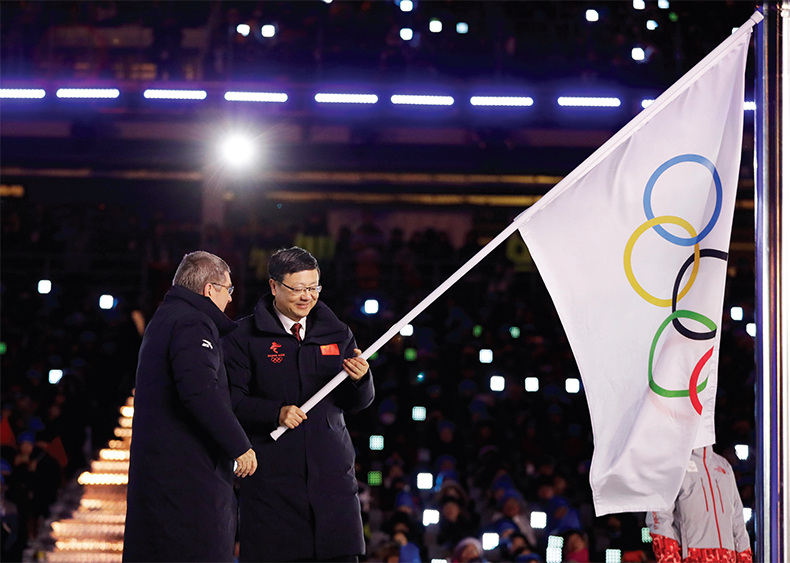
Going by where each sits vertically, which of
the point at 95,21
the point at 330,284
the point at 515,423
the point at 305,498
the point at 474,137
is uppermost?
the point at 95,21

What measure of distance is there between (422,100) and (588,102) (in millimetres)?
2378

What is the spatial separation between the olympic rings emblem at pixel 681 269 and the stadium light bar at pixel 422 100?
1014cm

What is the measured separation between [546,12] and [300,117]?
164 inches

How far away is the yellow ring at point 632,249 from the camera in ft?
9.72

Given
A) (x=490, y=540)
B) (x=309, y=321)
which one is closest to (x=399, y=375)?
→ (x=490, y=540)

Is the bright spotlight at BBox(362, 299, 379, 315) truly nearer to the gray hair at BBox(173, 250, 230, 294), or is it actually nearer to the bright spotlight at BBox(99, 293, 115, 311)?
the bright spotlight at BBox(99, 293, 115, 311)

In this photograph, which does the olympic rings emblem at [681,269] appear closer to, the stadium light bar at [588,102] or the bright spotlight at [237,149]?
the stadium light bar at [588,102]

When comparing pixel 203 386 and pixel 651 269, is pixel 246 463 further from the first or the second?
pixel 651 269

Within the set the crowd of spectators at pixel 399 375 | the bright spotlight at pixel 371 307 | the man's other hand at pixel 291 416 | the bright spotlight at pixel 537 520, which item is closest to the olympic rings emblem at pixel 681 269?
the man's other hand at pixel 291 416

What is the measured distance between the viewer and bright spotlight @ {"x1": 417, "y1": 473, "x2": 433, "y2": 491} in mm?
8273

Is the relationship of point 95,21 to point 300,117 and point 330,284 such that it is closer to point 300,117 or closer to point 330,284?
point 300,117

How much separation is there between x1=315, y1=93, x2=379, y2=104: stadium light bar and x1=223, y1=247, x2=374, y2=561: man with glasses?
10083 millimetres

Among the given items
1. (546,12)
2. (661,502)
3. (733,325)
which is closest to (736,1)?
(546,12)

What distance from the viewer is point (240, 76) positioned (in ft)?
42.4
